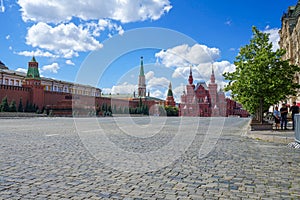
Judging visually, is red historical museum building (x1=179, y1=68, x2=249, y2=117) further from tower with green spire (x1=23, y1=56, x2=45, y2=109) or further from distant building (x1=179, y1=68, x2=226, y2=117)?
tower with green spire (x1=23, y1=56, x2=45, y2=109)

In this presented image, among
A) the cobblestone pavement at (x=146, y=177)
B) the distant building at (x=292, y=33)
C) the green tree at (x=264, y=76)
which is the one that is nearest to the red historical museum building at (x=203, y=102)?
the distant building at (x=292, y=33)

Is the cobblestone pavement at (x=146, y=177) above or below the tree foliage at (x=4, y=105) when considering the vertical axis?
below

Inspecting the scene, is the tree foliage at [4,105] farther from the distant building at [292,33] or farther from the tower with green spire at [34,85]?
the distant building at [292,33]

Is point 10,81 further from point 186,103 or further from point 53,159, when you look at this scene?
point 53,159

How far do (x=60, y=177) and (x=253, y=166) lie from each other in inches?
148

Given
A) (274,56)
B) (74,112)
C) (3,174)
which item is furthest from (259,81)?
(74,112)

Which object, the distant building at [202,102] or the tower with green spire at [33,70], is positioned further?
the distant building at [202,102]

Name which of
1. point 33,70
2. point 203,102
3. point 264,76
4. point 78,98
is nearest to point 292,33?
point 264,76

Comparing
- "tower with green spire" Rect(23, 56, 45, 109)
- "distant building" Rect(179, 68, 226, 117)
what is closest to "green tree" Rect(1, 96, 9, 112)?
"tower with green spire" Rect(23, 56, 45, 109)

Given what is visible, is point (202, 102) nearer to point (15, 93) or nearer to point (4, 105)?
point (15, 93)

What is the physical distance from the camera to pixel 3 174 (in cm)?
507

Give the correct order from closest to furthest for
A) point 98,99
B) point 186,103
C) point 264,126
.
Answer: point 264,126 < point 98,99 < point 186,103

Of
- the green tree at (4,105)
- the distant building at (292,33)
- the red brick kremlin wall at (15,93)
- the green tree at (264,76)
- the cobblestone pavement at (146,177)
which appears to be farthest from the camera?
the red brick kremlin wall at (15,93)

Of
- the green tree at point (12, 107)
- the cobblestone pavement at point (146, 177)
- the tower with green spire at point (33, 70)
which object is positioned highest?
the tower with green spire at point (33, 70)
